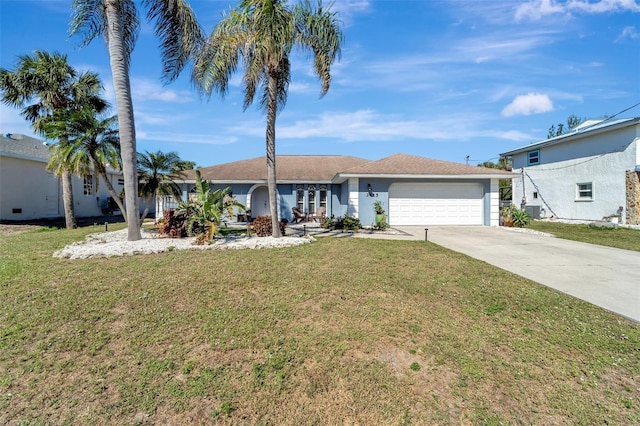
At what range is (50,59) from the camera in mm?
14508

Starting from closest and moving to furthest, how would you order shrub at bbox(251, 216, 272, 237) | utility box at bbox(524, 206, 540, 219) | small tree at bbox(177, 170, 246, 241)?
small tree at bbox(177, 170, 246, 241)
shrub at bbox(251, 216, 272, 237)
utility box at bbox(524, 206, 540, 219)

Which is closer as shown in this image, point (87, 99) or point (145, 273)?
point (145, 273)

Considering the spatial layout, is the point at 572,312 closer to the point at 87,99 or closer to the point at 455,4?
the point at 455,4

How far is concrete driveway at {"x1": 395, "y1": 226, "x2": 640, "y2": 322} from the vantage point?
5.26 m

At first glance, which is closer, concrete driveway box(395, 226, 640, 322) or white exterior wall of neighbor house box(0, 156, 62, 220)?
concrete driveway box(395, 226, 640, 322)

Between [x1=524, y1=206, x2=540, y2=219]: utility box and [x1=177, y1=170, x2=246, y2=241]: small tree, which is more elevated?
[x1=177, y1=170, x2=246, y2=241]: small tree

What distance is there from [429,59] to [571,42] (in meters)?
5.62

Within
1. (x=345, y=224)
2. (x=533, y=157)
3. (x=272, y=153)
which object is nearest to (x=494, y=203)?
(x=345, y=224)

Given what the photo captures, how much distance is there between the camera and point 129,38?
460 inches

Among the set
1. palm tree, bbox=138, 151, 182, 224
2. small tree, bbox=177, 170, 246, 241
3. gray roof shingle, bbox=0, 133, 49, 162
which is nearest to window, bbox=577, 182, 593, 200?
small tree, bbox=177, 170, 246, 241

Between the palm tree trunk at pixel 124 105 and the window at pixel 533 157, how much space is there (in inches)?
959

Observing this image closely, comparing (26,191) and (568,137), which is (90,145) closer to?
(26,191)

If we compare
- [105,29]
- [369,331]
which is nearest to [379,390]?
[369,331]

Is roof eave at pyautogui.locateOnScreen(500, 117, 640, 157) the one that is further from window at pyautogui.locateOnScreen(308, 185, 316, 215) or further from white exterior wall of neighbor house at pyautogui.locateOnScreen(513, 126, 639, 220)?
window at pyautogui.locateOnScreen(308, 185, 316, 215)
